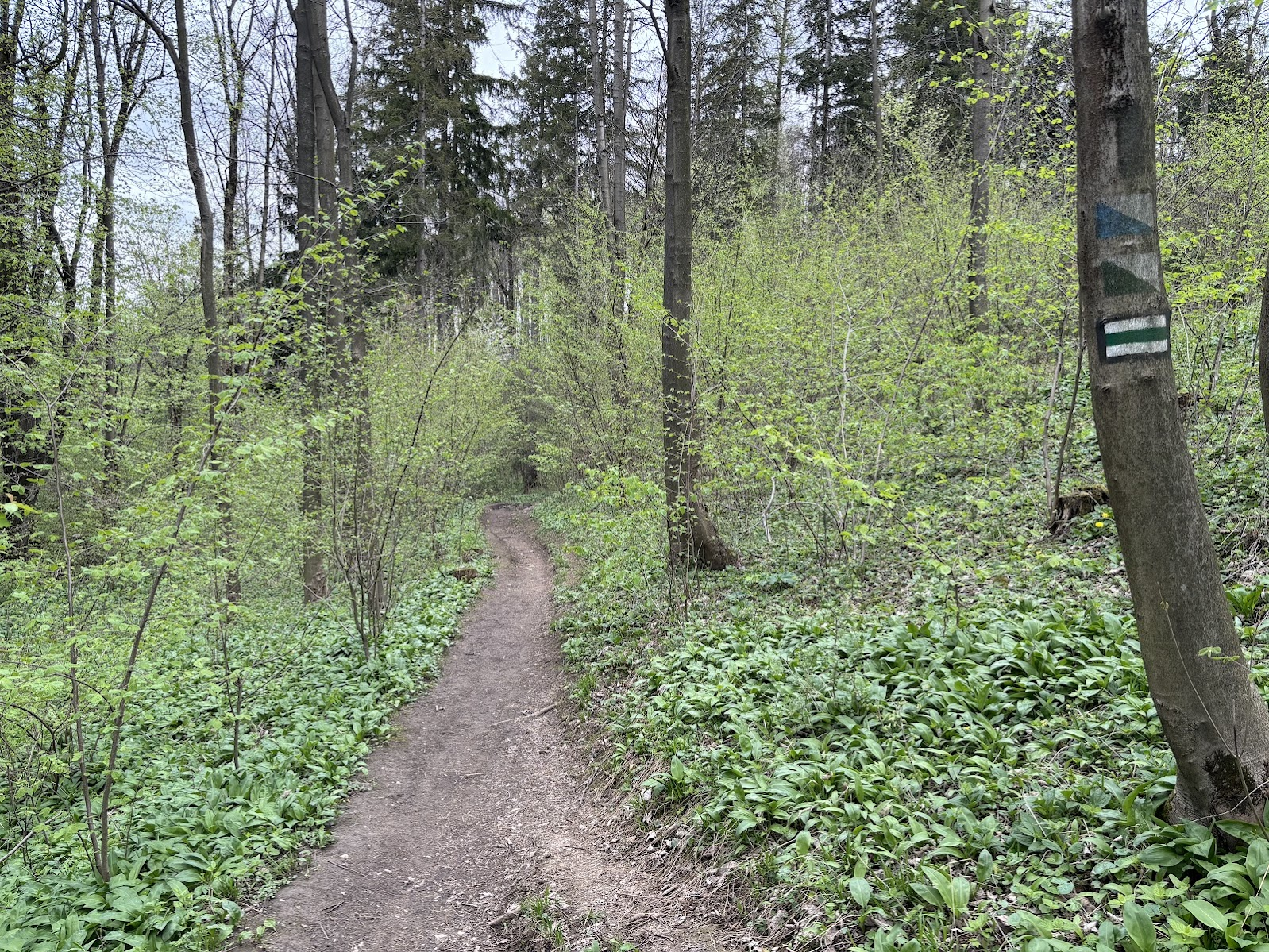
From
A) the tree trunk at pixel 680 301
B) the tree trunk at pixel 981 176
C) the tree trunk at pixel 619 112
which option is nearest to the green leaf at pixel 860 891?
the tree trunk at pixel 680 301

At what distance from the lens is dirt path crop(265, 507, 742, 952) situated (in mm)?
3385

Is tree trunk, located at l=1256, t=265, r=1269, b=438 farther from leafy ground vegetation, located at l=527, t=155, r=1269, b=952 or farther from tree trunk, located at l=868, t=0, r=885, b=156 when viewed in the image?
tree trunk, located at l=868, t=0, r=885, b=156

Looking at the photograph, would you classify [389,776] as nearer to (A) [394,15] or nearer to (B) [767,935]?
(B) [767,935]

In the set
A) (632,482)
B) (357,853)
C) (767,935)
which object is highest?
(632,482)

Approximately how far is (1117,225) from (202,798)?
583 cm

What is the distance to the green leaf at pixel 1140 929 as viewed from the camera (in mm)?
2104

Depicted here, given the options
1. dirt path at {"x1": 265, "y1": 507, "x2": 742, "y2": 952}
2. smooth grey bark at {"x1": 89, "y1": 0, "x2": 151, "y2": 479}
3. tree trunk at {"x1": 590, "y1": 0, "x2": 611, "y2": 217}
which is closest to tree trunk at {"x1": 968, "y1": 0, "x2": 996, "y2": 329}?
dirt path at {"x1": 265, "y1": 507, "x2": 742, "y2": 952}

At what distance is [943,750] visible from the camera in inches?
135

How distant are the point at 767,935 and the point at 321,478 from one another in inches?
260

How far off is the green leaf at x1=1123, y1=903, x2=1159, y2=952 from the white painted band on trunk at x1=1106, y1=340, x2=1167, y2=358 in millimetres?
1817

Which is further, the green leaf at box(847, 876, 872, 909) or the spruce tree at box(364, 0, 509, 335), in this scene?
the spruce tree at box(364, 0, 509, 335)

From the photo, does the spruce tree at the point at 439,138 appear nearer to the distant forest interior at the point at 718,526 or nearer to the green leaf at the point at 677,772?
the distant forest interior at the point at 718,526

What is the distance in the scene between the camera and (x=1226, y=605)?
7.21 feet

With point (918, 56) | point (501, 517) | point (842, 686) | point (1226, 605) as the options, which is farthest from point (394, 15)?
point (1226, 605)
